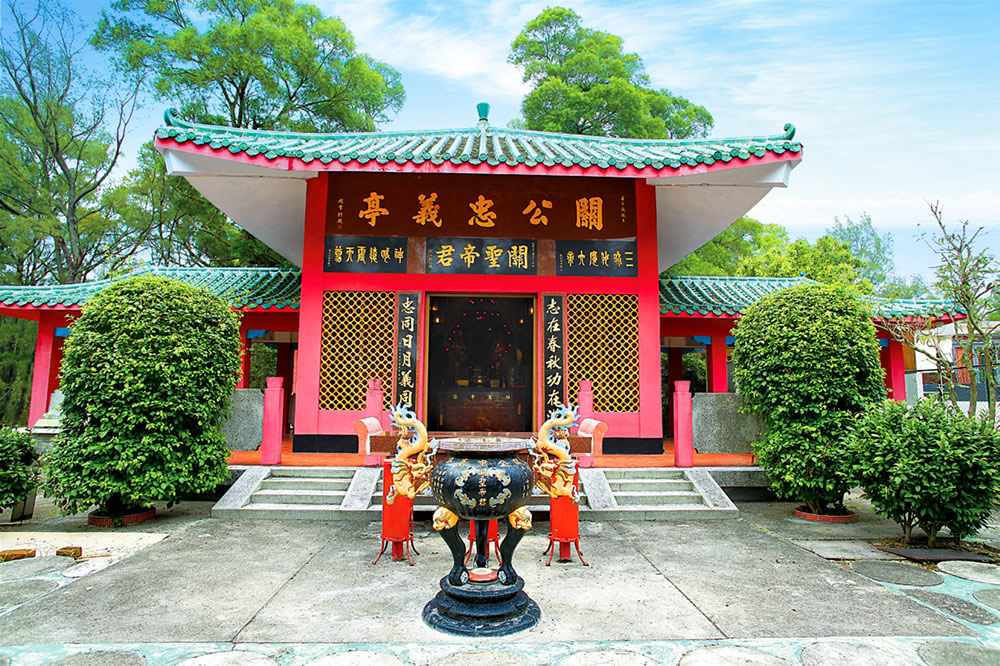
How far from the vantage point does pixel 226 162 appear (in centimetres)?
666

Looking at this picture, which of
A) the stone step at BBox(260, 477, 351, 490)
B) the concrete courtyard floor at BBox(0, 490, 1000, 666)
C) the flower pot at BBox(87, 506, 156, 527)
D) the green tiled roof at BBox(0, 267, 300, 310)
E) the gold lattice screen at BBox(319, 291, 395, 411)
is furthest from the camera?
the green tiled roof at BBox(0, 267, 300, 310)

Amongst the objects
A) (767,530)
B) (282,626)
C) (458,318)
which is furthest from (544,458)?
(458,318)

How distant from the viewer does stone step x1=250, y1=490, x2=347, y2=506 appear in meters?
6.06

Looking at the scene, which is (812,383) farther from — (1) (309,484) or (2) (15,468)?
(2) (15,468)

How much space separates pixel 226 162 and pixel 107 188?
56.3 feet

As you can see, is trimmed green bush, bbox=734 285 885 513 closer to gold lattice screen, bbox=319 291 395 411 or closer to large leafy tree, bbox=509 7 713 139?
gold lattice screen, bbox=319 291 395 411

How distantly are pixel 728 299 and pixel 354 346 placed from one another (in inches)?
254

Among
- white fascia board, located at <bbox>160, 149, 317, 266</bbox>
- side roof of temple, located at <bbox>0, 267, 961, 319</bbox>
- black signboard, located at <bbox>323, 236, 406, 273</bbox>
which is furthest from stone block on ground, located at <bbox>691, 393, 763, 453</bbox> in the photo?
white fascia board, located at <bbox>160, 149, 317, 266</bbox>

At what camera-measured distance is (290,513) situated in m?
5.82

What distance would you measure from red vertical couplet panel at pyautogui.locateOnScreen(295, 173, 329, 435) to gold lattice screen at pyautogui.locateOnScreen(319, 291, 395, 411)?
0.09 metres

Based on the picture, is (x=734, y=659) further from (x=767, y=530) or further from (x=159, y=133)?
(x=159, y=133)

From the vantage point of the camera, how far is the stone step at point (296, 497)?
6.06 meters

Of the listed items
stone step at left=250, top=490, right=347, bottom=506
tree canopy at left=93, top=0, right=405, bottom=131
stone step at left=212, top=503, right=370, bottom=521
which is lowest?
stone step at left=212, top=503, right=370, bottom=521

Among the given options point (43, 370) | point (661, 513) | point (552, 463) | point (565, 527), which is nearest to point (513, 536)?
point (552, 463)
